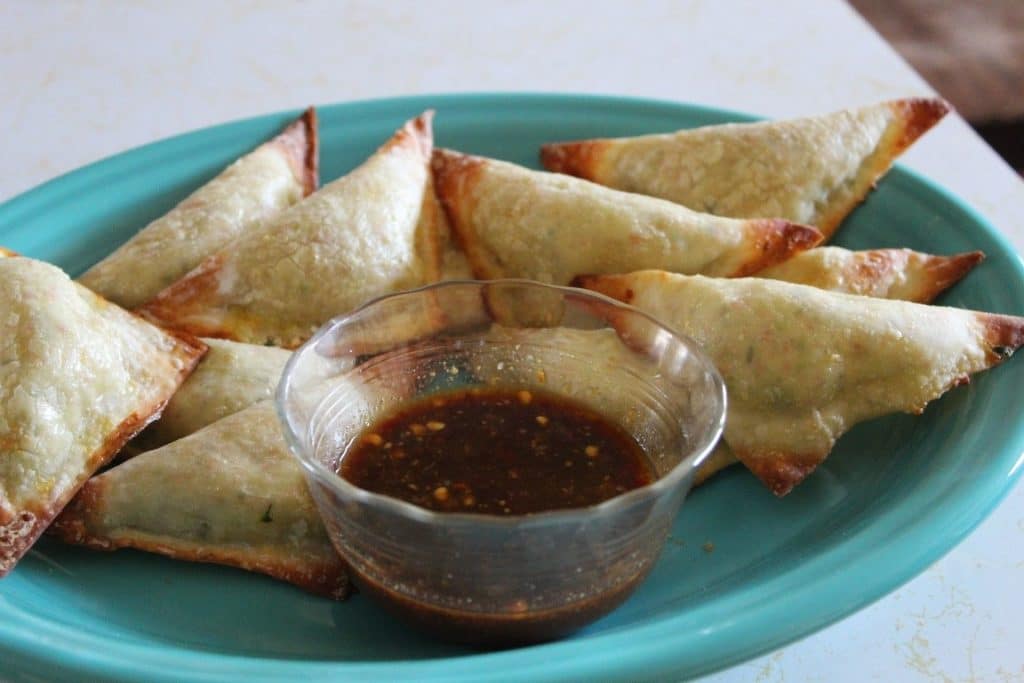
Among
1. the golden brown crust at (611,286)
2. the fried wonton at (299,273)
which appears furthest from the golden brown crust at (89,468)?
the golden brown crust at (611,286)

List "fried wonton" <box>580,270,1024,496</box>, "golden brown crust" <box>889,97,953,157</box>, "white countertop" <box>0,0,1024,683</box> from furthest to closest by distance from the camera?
"white countertop" <box>0,0,1024,683</box> < "golden brown crust" <box>889,97,953,157</box> < "fried wonton" <box>580,270,1024,496</box>

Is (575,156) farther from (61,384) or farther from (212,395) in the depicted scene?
(61,384)

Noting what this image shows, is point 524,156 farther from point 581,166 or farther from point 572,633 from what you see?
point 572,633

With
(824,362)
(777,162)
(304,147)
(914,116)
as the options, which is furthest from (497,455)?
(914,116)

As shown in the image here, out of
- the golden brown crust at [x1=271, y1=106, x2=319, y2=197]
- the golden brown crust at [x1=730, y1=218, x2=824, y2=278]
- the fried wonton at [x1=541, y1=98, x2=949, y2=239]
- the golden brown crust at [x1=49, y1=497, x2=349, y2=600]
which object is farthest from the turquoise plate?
the golden brown crust at [x1=271, y1=106, x2=319, y2=197]

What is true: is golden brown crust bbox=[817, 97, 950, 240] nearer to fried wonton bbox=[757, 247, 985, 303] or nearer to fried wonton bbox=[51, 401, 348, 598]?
fried wonton bbox=[757, 247, 985, 303]

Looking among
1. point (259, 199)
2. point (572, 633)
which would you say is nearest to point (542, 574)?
point (572, 633)

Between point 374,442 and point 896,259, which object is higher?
point 896,259
